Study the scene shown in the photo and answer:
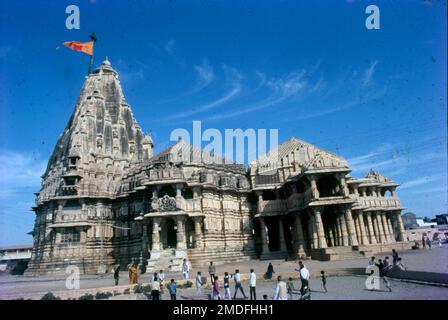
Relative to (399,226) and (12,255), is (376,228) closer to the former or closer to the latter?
(399,226)

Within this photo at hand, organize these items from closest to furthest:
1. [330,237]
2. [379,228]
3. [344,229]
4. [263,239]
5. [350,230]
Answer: [350,230]
[344,229]
[330,237]
[263,239]
[379,228]

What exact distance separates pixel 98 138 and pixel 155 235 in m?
25.0

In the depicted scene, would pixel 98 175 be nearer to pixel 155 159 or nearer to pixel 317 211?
pixel 155 159

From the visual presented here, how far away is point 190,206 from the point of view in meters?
40.0

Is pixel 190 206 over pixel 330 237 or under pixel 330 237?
over

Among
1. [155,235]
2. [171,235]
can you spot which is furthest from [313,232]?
[171,235]

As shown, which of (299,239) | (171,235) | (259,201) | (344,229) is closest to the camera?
(344,229)

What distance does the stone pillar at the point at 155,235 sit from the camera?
35.4 m

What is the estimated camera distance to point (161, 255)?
114 ft

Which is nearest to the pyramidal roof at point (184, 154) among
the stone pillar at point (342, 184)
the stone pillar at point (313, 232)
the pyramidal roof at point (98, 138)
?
the pyramidal roof at point (98, 138)

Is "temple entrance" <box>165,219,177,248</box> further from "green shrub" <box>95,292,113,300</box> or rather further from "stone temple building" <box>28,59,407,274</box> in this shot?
"green shrub" <box>95,292,113,300</box>
